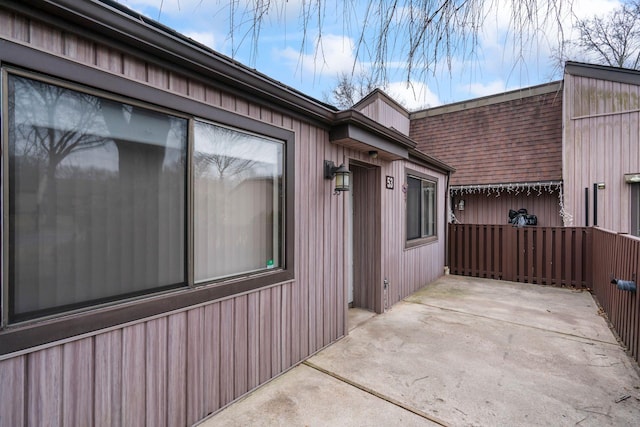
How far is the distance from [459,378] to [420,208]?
378cm

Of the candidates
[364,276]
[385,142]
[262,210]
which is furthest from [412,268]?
[262,210]

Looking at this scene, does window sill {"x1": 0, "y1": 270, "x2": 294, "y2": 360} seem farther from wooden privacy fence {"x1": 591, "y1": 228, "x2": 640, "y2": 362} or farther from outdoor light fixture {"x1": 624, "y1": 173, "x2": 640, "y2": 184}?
outdoor light fixture {"x1": 624, "y1": 173, "x2": 640, "y2": 184}

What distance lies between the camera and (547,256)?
6.38 meters

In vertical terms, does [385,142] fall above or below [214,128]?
above

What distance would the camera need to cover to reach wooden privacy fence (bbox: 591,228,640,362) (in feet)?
10.1

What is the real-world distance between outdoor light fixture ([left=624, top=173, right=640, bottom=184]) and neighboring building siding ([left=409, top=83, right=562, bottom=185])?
3.92 feet

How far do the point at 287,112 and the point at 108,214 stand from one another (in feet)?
5.57

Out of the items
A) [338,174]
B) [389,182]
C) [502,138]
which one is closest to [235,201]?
[338,174]

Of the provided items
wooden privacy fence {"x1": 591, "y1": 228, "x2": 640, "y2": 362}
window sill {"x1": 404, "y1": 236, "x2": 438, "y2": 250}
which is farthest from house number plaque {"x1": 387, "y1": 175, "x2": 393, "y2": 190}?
wooden privacy fence {"x1": 591, "y1": 228, "x2": 640, "y2": 362}

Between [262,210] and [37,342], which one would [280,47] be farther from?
[37,342]

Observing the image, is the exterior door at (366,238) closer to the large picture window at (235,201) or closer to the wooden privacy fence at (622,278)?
the large picture window at (235,201)

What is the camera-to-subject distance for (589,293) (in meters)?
5.72

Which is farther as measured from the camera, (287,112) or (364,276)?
(364,276)

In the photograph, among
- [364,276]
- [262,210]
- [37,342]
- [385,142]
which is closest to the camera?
[37,342]
